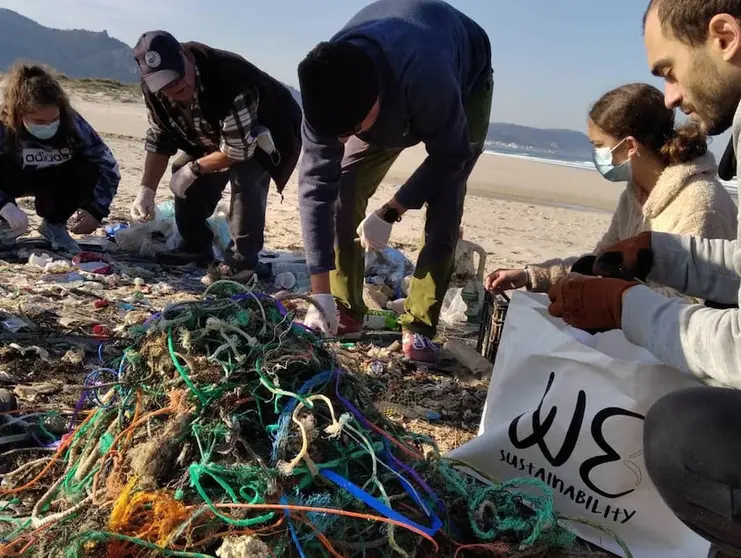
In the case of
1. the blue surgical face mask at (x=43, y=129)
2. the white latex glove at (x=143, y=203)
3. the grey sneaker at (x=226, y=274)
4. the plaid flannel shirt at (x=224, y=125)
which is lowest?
the grey sneaker at (x=226, y=274)

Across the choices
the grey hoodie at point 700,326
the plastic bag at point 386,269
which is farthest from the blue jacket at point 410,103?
the plastic bag at point 386,269

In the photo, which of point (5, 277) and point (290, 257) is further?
point (290, 257)

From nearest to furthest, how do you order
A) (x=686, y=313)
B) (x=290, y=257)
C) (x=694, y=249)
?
(x=686, y=313), (x=694, y=249), (x=290, y=257)

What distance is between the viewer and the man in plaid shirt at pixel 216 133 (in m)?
3.55

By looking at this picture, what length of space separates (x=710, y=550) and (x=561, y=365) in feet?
1.98

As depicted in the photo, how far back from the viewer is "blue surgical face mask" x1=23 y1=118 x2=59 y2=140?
13.1ft

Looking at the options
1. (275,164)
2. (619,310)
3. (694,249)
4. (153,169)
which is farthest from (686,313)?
(153,169)

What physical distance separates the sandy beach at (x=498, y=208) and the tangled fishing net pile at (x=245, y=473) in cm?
352

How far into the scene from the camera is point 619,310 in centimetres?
168

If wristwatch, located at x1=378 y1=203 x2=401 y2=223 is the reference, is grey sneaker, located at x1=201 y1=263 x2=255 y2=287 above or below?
below

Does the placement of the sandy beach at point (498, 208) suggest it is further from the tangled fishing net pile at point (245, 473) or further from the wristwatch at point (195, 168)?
the tangled fishing net pile at point (245, 473)

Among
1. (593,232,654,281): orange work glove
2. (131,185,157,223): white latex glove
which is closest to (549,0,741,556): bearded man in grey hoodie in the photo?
(593,232,654,281): orange work glove

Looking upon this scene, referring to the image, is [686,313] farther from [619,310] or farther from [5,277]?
[5,277]

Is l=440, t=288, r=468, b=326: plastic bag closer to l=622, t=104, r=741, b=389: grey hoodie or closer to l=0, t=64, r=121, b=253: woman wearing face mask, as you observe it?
l=622, t=104, r=741, b=389: grey hoodie
